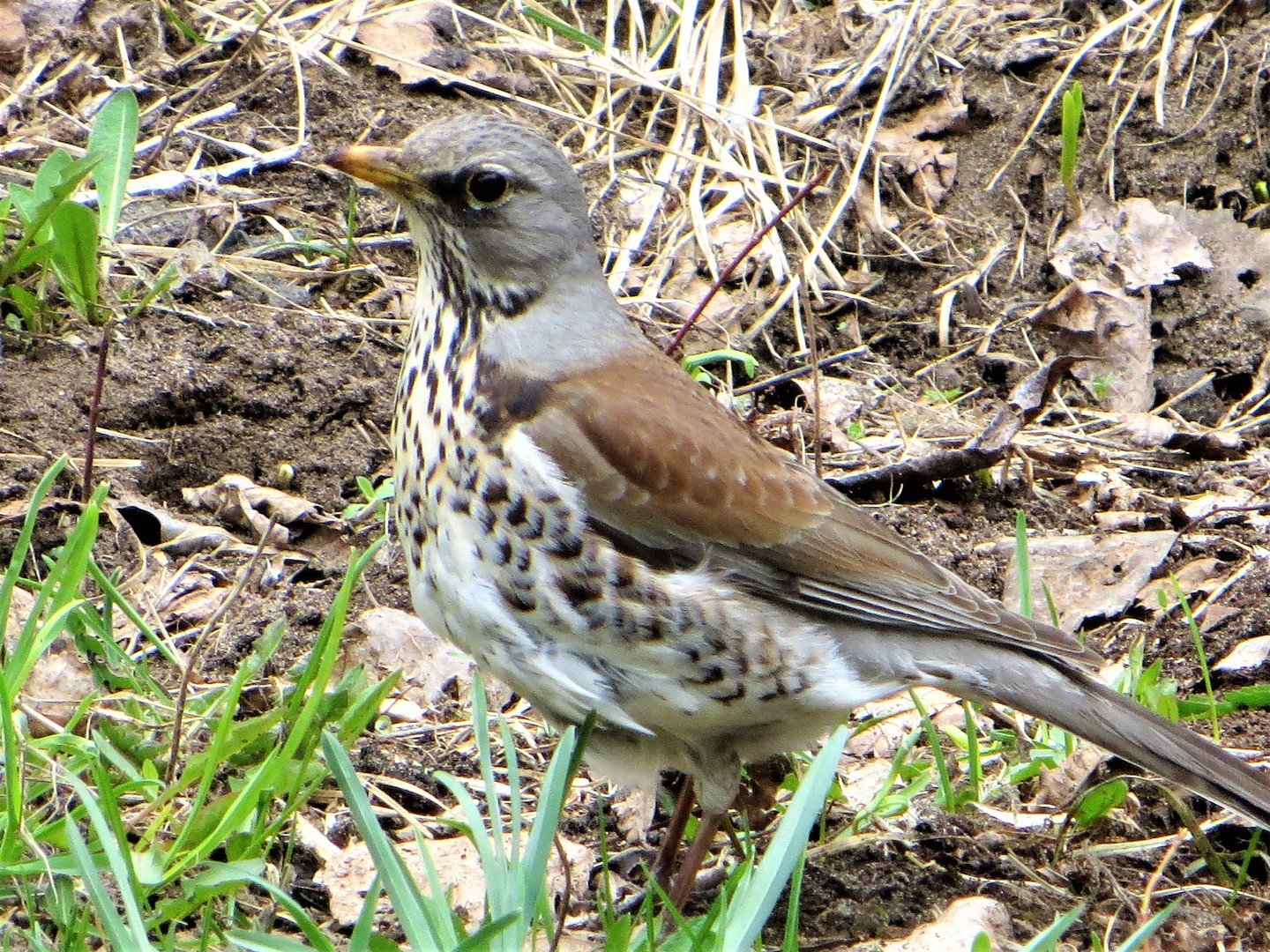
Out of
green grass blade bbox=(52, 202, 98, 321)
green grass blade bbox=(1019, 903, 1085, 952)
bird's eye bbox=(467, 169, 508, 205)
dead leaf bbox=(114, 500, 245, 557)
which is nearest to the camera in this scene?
green grass blade bbox=(1019, 903, 1085, 952)

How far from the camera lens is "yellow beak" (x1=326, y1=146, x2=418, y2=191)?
11.1 ft

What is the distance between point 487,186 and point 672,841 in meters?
1.47

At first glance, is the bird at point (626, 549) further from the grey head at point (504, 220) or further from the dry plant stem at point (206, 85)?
the dry plant stem at point (206, 85)

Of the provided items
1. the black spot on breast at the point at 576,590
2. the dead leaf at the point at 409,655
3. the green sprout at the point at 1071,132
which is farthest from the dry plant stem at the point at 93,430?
the green sprout at the point at 1071,132

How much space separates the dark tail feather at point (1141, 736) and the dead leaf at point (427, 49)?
350cm

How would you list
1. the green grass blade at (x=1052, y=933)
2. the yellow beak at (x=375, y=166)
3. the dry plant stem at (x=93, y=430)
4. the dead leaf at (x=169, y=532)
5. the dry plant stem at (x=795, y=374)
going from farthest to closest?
the dry plant stem at (x=795, y=374), the dead leaf at (x=169, y=532), the dry plant stem at (x=93, y=430), the yellow beak at (x=375, y=166), the green grass blade at (x=1052, y=933)

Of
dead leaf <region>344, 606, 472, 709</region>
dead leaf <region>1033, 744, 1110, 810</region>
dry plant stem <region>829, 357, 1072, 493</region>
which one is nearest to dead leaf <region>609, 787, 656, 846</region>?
dead leaf <region>344, 606, 472, 709</region>

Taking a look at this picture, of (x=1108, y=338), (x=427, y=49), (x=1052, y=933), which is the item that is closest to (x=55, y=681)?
(x=1052, y=933)

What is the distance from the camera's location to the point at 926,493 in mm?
4969

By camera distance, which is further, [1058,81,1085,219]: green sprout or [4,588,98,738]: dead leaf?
[1058,81,1085,219]: green sprout

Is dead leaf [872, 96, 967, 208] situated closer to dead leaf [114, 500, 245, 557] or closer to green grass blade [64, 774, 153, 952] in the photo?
dead leaf [114, 500, 245, 557]

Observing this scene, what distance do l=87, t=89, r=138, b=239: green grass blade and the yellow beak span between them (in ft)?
6.32

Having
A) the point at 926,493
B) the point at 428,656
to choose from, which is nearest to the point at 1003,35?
the point at 926,493

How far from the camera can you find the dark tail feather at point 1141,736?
3.39 m
